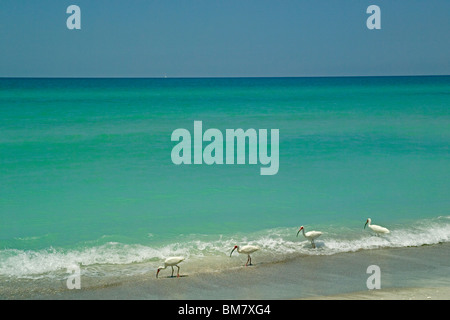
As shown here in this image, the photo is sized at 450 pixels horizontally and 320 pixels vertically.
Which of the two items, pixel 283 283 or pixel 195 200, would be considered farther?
pixel 195 200

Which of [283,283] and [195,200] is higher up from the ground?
[195,200]

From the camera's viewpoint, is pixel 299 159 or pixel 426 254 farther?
pixel 299 159

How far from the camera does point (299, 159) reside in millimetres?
20453

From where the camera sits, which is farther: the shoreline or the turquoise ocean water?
the turquoise ocean water

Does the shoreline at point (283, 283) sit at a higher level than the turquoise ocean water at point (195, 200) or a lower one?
lower

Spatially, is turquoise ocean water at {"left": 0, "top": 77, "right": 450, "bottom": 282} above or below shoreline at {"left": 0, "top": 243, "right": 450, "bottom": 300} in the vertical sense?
above

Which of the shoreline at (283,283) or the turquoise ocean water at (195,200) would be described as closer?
the shoreline at (283,283)

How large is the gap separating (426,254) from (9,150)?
59.9 ft

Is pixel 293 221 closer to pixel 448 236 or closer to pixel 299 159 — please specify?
pixel 448 236
